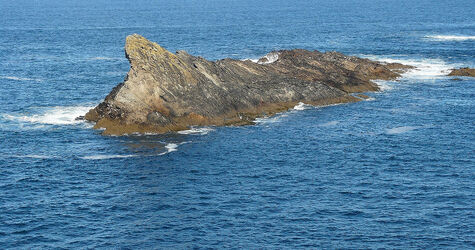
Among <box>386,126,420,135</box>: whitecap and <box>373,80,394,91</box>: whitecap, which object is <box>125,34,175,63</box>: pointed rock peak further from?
<box>373,80,394,91</box>: whitecap

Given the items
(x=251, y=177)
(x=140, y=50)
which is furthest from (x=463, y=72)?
(x=251, y=177)

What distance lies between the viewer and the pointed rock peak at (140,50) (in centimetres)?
9069

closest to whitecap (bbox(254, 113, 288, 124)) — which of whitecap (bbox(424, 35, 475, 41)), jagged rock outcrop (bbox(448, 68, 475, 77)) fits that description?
jagged rock outcrop (bbox(448, 68, 475, 77))

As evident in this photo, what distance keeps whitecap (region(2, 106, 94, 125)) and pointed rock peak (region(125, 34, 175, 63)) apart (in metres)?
12.3

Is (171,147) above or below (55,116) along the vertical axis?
below

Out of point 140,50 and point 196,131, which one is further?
point 140,50

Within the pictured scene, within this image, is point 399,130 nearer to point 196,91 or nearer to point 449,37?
point 196,91

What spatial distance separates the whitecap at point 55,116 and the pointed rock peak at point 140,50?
40.3 feet

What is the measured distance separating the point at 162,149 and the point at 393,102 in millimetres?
43038

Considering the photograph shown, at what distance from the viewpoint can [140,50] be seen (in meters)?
91.9

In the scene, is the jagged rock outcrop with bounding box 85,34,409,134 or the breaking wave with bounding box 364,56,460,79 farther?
the breaking wave with bounding box 364,56,460,79

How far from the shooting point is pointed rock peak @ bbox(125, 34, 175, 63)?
9069 centimetres

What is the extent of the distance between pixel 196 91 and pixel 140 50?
9838 millimetres

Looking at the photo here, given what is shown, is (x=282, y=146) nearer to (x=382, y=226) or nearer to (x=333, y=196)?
(x=333, y=196)
